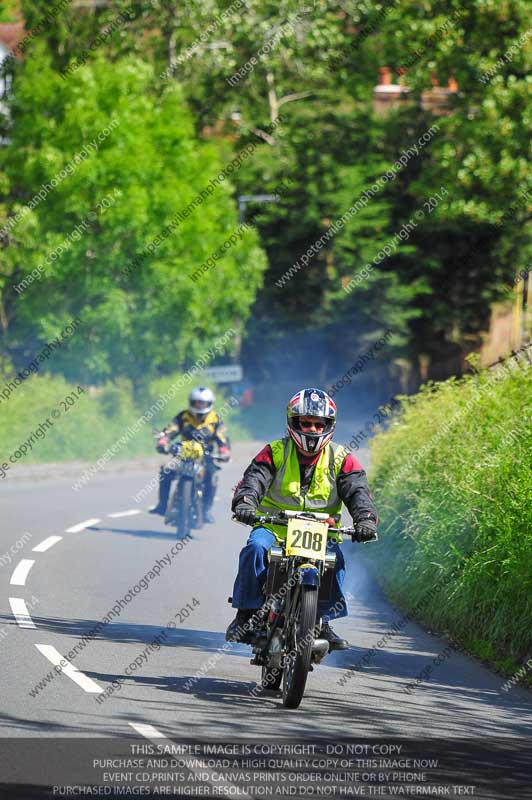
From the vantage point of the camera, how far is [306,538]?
28.2ft

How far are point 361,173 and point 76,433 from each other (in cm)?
1572

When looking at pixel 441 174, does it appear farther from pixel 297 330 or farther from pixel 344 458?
A: pixel 344 458

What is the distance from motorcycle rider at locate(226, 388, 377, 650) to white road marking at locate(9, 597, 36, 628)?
2.41 meters

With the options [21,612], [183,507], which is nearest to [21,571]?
[21,612]

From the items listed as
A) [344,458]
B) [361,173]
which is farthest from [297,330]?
[344,458]

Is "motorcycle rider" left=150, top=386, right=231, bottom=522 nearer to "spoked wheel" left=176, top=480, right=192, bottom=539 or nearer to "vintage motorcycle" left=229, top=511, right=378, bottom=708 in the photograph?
"spoked wheel" left=176, top=480, right=192, bottom=539

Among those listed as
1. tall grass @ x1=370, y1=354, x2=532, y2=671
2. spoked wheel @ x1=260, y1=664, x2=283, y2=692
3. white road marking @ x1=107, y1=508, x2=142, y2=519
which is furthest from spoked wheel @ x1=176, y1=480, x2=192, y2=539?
spoked wheel @ x1=260, y1=664, x2=283, y2=692

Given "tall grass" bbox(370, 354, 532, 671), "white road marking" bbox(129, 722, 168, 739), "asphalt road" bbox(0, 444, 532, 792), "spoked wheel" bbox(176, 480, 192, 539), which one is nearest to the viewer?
"white road marking" bbox(129, 722, 168, 739)

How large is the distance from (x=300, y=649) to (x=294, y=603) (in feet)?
1.49

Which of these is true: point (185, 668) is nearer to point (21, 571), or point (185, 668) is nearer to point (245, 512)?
point (245, 512)

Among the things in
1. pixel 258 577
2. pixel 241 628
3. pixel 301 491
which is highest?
pixel 301 491

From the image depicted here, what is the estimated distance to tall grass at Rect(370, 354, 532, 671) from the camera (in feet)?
34.3

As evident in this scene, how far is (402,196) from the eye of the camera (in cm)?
4366

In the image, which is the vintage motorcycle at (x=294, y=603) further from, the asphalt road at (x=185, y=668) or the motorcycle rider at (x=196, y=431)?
the motorcycle rider at (x=196, y=431)
